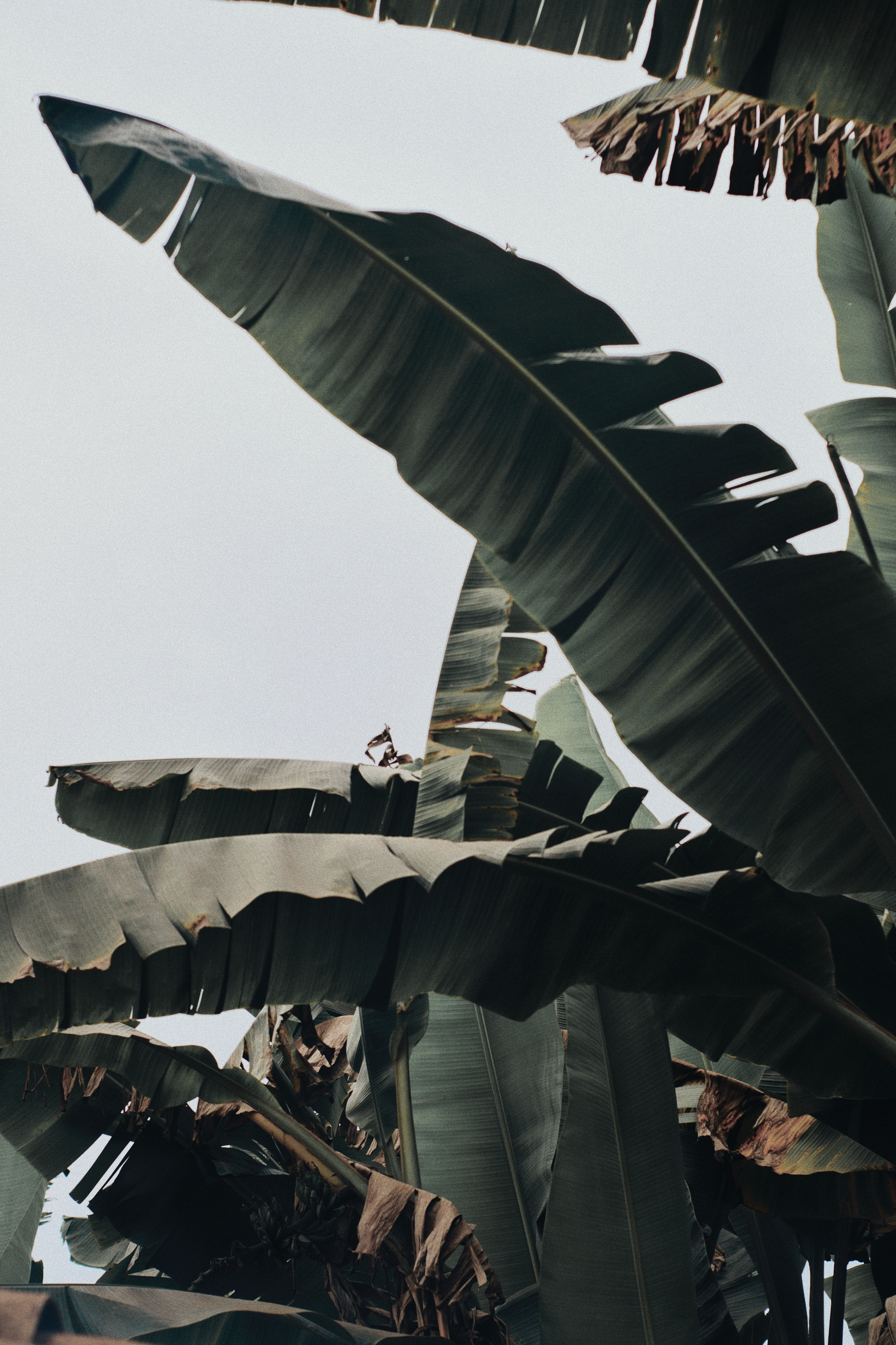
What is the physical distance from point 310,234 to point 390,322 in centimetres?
28

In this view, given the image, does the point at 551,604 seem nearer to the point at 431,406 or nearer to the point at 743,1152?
the point at 431,406

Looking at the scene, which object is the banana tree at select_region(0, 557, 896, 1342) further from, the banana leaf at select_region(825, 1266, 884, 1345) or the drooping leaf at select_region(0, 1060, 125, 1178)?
the banana leaf at select_region(825, 1266, 884, 1345)

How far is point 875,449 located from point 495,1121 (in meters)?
2.94

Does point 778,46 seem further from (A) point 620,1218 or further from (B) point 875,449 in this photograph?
(A) point 620,1218

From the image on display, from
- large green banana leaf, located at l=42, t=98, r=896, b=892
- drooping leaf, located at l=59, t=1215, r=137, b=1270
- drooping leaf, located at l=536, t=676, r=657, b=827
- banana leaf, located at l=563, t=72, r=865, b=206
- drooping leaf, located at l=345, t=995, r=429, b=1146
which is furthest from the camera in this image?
drooping leaf, located at l=536, t=676, r=657, b=827

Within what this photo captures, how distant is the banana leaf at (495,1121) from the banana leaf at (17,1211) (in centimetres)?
271

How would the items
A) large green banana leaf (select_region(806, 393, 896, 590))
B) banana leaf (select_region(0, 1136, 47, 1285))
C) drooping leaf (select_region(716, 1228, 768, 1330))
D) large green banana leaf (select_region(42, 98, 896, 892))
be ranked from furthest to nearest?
banana leaf (select_region(0, 1136, 47, 1285)) < drooping leaf (select_region(716, 1228, 768, 1330)) < large green banana leaf (select_region(806, 393, 896, 590)) < large green banana leaf (select_region(42, 98, 896, 892))

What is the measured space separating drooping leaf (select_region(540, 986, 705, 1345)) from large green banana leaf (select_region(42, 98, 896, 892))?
105 cm

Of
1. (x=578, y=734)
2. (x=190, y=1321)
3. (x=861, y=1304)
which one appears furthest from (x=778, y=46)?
(x=861, y=1304)

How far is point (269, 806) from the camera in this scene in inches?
131

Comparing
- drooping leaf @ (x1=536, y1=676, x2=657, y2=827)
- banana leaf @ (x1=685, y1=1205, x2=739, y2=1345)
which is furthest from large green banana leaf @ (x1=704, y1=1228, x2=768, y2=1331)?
drooping leaf @ (x1=536, y1=676, x2=657, y2=827)

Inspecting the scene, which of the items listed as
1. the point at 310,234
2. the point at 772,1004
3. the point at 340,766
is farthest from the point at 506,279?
the point at 772,1004

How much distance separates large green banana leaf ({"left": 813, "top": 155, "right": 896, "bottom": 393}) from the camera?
157 inches

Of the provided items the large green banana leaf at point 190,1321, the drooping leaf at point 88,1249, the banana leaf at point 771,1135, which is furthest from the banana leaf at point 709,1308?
the drooping leaf at point 88,1249
